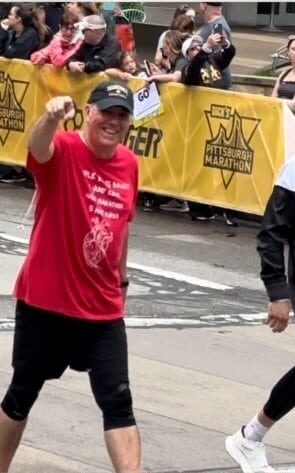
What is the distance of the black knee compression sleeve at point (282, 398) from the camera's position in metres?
5.79

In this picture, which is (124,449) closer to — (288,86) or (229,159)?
(288,86)

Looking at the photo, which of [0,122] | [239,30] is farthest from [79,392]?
[239,30]

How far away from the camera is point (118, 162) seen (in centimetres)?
509

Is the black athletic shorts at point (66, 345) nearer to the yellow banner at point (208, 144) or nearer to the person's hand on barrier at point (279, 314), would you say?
the person's hand on barrier at point (279, 314)

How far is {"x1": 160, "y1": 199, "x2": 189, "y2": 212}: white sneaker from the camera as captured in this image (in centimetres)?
1353

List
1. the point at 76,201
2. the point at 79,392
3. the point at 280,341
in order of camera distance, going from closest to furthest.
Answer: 1. the point at 76,201
2. the point at 79,392
3. the point at 280,341

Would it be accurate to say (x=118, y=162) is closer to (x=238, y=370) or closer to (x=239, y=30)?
(x=238, y=370)

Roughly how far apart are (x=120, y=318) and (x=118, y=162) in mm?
628

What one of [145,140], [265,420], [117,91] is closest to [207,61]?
[145,140]

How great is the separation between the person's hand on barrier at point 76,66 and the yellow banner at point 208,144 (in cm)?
14

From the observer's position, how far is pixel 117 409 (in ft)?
16.4

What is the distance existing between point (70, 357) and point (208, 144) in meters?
7.85

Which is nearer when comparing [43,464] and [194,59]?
[43,464]

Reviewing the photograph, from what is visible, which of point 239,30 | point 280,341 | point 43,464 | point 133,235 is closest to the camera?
point 43,464
